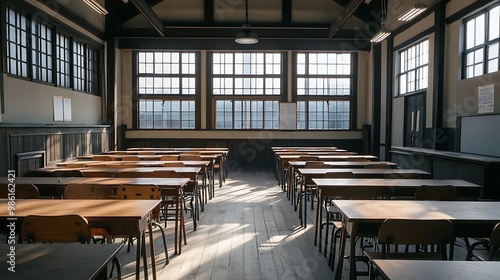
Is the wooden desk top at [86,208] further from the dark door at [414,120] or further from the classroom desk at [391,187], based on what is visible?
the dark door at [414,120]

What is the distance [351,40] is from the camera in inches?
431

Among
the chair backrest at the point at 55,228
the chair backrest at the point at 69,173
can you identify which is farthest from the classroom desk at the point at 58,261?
the chair backrest at the point at 69,173

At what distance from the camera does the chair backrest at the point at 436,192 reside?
10.4ft

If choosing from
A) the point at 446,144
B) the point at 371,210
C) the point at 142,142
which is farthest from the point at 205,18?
the point at 371,210

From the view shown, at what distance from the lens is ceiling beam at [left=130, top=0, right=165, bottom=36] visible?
310 inches

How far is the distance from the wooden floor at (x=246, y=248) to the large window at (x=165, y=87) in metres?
6.16

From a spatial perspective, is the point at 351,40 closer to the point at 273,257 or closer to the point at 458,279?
the point at 273,257

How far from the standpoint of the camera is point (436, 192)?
3.19 m

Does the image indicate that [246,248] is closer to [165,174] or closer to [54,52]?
[165,174]

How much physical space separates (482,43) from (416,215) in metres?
5.29

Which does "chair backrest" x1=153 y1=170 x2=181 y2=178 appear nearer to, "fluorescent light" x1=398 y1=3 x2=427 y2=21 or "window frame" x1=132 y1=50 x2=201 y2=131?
"fluorescent light" x1=398 y1=3 x2=427 y2=21

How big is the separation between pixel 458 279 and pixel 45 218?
78.0 inches

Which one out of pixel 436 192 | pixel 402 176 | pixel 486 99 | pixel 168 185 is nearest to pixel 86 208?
pixel 168 185

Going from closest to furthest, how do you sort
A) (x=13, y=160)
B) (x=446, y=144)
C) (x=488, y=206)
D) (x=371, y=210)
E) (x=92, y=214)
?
(x=92, y=214), (x=371, y=210), (x=488, y=206), (x=13, y=160), (x=446, y=144)
